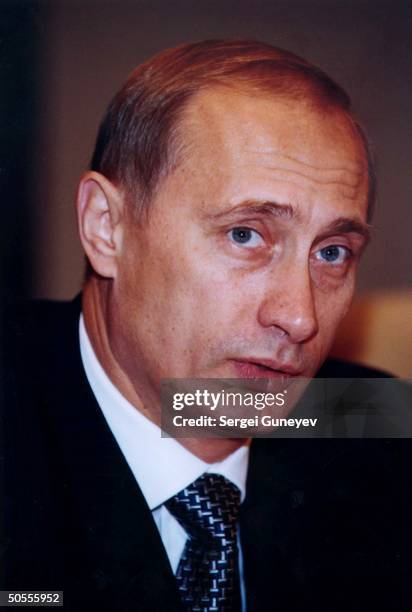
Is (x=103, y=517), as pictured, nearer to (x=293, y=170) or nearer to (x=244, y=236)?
(x=244, y=236)

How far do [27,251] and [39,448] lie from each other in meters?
0.28

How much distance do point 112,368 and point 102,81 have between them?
41 cm

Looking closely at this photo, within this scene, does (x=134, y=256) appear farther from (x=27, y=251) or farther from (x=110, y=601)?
(x=110, y=601)

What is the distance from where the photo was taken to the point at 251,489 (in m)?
1.12

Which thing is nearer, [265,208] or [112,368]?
[265,208]

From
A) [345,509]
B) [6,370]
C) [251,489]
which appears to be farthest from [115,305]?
[345,509]

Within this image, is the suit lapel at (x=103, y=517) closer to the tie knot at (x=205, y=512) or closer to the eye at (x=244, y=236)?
the tie knot at (x=205, y=512)

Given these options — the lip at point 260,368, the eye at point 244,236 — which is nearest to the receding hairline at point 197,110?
the eye at point 244,236

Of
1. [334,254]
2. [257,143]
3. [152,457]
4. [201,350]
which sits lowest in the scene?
[152,457]

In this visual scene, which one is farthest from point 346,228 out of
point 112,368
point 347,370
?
point 112,368

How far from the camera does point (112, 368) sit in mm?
1089

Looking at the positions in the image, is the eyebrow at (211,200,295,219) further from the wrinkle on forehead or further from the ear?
the ear

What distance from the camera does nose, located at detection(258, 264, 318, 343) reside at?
99 cm

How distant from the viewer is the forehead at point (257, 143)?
99cm
